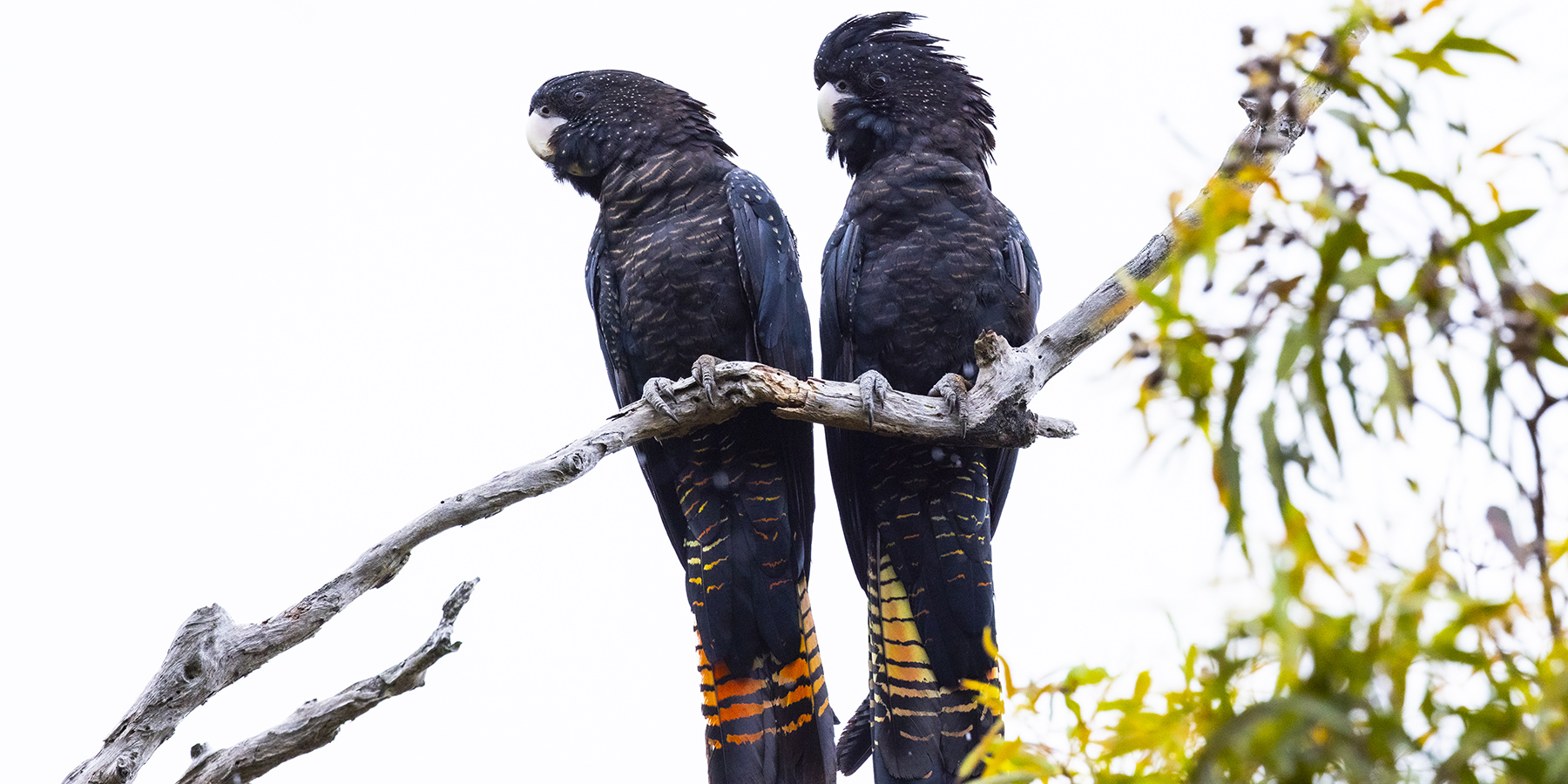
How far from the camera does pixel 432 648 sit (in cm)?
202

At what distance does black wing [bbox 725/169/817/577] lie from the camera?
103 inches

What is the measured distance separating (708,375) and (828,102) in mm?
885

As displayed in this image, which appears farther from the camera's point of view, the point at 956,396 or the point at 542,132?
the point at 542,132

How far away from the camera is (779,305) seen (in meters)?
2.62

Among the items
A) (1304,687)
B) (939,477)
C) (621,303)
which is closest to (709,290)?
(621,303)

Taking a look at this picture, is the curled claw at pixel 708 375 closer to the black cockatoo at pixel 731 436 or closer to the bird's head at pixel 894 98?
the black cockatoo at pixel 731 436

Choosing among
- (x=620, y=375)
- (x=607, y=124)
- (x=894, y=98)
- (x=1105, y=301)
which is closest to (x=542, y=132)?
(x=607, y=124)

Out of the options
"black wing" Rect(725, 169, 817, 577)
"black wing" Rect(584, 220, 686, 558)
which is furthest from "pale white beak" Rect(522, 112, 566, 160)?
"black wing" Rect(725, 169, 817, 577)

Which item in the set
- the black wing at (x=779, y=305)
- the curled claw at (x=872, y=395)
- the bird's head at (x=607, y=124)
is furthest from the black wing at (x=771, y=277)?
the curled claw at (x=872, y=395)

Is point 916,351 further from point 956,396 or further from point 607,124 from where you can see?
point 607,124

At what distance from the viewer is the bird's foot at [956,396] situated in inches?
93.4

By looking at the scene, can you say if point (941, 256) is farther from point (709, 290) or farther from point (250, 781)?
point (250, 781)

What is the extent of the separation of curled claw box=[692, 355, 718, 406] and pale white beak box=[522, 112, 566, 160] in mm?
874

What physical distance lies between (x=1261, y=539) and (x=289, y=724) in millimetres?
1693
